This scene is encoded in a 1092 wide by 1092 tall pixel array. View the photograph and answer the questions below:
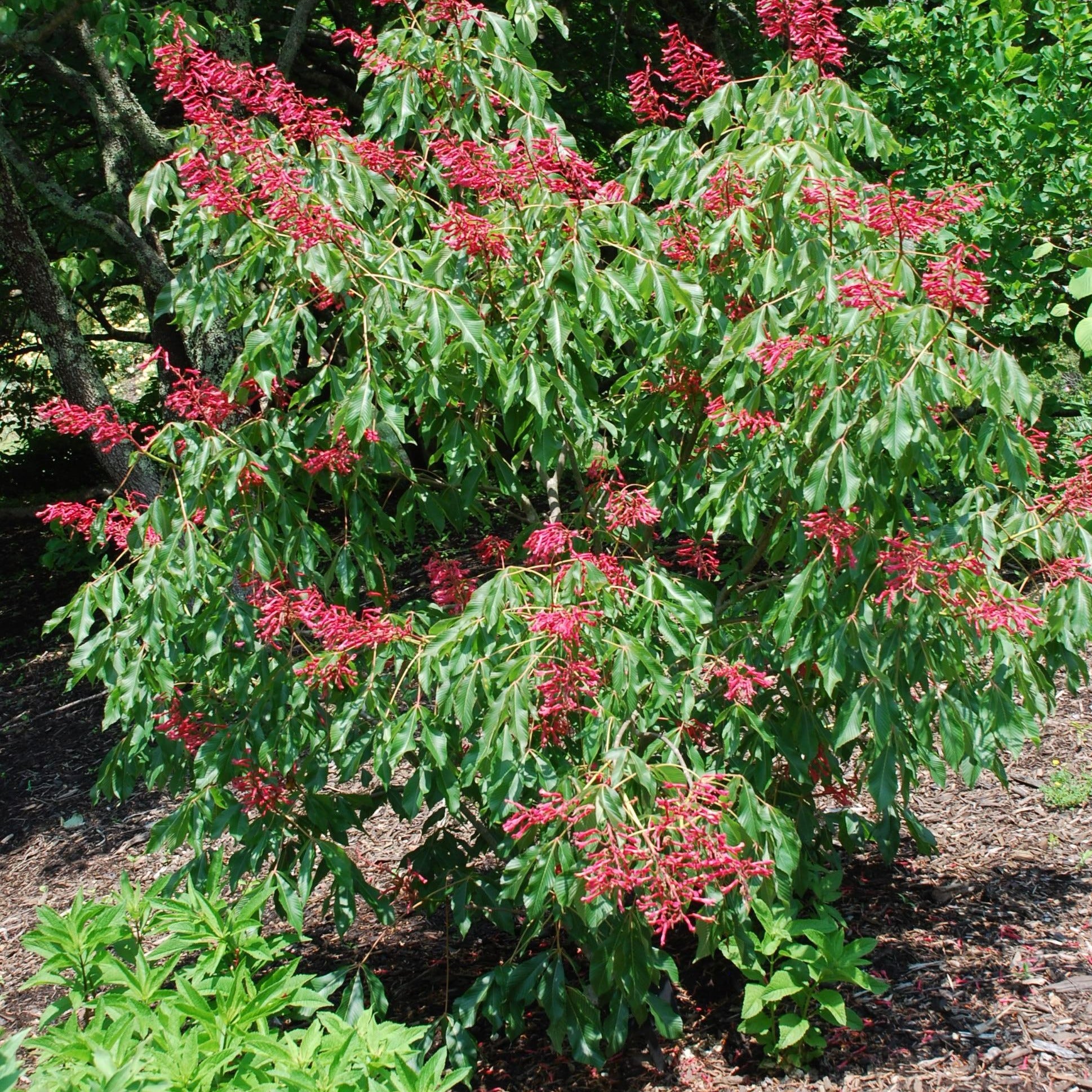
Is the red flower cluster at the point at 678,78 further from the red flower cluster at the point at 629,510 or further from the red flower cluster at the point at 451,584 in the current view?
the red flower cluster at the point at 451,584

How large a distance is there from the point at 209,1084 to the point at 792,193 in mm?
2380

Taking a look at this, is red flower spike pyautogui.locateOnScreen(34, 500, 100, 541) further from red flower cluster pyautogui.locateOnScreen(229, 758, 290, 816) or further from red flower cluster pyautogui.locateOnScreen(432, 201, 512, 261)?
red flower cluster pyautogui.locateOnScreen(432, 201, 512, 261)

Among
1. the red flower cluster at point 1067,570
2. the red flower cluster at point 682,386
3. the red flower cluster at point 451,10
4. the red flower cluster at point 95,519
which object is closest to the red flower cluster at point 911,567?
the red flower cluster at point 1067,570

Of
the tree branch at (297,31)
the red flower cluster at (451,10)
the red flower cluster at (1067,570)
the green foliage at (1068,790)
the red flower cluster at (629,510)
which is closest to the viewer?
the red flower cluster at (1067,570)

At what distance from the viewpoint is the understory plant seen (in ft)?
8.42

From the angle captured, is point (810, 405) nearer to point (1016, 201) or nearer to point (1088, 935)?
point (1088, 935)

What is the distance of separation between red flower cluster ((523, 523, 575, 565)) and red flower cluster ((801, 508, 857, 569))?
59cm

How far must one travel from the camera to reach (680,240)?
10.3 ft

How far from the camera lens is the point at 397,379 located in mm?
3176

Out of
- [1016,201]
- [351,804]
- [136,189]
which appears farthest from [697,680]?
[1016,201]

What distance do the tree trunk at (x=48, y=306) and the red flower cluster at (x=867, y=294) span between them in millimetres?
4220

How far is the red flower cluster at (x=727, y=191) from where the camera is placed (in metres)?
2.94

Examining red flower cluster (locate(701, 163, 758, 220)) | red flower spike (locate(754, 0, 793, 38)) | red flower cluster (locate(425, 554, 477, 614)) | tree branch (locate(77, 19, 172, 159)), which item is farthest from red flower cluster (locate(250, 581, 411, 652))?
tree branch (locate(77, 19, 172, 159))

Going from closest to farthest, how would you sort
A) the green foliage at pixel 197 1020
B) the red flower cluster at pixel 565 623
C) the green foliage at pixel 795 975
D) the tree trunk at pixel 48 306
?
the green foliage at pixel 197 1020
the red flower cluster at pixel 565 623
the green foliage at pixel 795 975
the tree trunk at pixel 48 306
